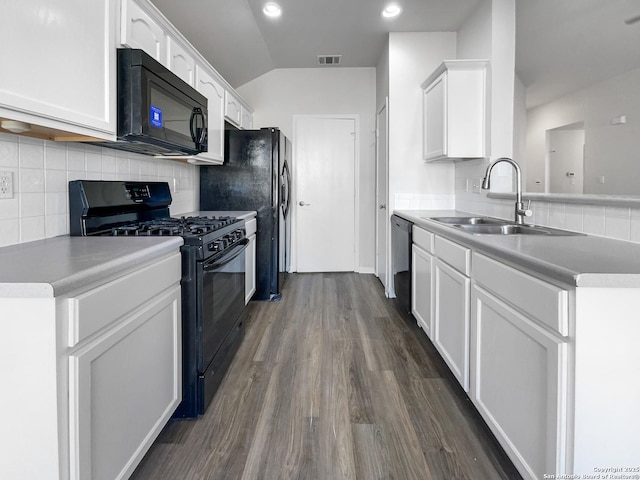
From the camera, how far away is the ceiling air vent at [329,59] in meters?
4.74

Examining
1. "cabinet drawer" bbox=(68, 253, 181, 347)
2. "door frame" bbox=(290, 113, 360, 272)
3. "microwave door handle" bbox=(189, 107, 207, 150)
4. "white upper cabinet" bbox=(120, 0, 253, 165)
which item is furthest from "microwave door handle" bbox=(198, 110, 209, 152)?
"door frame" bbox=(290, 113, 360, 272)

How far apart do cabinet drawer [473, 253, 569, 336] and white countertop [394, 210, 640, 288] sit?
0.04 meters

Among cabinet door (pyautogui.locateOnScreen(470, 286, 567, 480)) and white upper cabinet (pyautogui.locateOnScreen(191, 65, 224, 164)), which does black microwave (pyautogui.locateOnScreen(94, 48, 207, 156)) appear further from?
cabinet door (pyautogui.locateOnScreen(470, 286, 567, 480))

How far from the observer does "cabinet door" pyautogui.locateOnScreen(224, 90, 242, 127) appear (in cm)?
368

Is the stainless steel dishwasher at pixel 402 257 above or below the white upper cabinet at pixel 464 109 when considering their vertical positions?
below

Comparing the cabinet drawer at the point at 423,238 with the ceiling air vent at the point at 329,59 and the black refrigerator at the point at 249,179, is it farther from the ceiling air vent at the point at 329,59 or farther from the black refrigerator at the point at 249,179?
the ceiling air vent at the point at 329,59

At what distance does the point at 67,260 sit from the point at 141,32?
124cm

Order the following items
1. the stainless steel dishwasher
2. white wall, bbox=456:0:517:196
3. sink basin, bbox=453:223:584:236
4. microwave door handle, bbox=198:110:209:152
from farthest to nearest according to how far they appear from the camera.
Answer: the stainless steel dishwasher
white wall, bbox=456:0:517:196
microwave door handle, bbox=198:110:209:152
sink basin, bbox=453:223:584:236

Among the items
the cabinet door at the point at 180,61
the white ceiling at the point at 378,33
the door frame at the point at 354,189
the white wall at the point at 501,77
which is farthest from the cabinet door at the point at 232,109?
the white wall at the point at 501,77

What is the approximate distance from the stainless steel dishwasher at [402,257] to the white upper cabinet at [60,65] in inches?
84.7

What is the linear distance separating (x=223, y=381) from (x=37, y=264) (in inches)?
53.0

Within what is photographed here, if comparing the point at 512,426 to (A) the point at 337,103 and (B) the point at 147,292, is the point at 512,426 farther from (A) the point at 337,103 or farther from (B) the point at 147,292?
(A) the point at 337,103

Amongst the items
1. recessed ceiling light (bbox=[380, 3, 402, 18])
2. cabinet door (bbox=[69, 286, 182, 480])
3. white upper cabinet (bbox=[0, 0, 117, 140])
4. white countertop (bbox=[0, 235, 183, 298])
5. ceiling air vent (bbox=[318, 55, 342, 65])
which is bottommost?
cabinet door (bbox=[69, 286, 182, 480])

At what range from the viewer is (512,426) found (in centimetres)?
141
